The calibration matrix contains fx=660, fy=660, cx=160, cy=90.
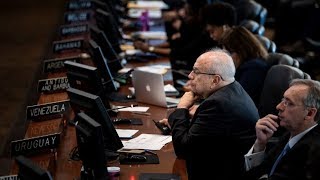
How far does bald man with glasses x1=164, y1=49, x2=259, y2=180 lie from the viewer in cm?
366

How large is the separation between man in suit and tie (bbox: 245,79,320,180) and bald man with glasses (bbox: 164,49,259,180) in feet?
0.42

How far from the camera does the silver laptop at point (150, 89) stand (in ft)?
16.0

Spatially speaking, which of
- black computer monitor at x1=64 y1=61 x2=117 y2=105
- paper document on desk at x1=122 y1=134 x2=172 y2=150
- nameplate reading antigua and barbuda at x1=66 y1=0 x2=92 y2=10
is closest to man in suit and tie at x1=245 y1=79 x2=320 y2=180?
paper document on desk at x1=122 y1=134 x2=172 y2=150

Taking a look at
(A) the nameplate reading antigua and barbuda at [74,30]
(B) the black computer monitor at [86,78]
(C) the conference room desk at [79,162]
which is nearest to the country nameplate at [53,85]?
(C) the conference room desk at [79,162]

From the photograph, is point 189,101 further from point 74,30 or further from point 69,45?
point 74,30

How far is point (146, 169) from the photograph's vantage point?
362cm

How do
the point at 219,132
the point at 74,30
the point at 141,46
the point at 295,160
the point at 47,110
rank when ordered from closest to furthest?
the point at 295,160 < the point at 219,132 < the point at 47,110 < the point at 141,46 < the point at 74,30

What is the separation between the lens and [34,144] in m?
3.83

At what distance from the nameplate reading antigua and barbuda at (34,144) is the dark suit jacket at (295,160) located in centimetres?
115

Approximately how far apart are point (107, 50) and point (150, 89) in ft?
2.90

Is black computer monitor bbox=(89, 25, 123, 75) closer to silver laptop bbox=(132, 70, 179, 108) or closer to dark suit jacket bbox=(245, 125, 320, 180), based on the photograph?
silver laptop bbox=(132, 70, 179, 108)

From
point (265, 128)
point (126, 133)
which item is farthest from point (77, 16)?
point (265, 128)

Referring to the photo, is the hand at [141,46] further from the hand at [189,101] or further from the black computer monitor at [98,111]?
the black computer monitor at [98,111]

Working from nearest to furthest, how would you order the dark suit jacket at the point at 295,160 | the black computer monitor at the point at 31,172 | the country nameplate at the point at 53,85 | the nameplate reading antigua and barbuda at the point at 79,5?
the dark suit jacket at the point at 295,160 → the black computer monitor at the point at 31,172 → the country nameplate at the point at 53,85 → the nameplate reading antigua and barbuda at the point at 79,5
